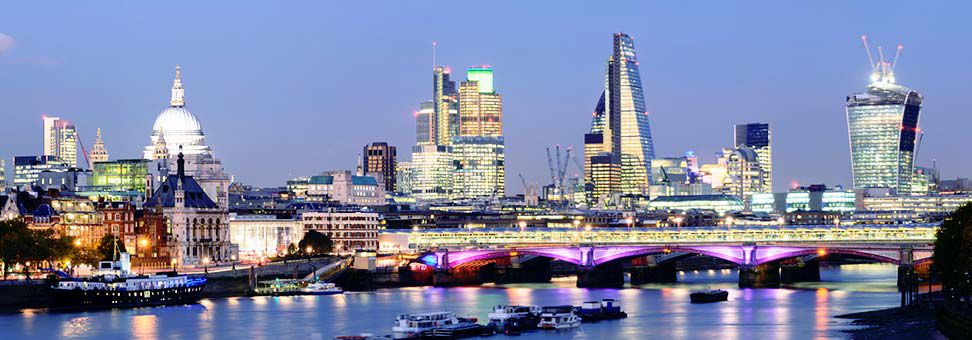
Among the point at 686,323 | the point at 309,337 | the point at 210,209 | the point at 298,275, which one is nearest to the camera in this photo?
the point at 309,337

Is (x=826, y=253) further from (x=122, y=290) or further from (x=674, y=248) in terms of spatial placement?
(x=122, y=290)

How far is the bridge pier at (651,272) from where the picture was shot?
16512cm

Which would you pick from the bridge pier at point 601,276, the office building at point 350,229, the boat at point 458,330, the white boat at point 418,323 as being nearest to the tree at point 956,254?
the boat at point 458,330

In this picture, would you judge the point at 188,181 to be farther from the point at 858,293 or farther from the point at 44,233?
the point at 858,293

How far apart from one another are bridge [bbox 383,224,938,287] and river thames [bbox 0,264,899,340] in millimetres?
3031

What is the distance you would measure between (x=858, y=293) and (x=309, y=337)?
167ft

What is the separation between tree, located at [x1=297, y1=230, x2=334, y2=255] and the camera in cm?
17412

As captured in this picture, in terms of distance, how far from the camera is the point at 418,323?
104m

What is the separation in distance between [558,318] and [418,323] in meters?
10.4

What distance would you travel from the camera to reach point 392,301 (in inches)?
5226

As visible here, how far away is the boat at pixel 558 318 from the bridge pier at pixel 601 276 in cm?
4205

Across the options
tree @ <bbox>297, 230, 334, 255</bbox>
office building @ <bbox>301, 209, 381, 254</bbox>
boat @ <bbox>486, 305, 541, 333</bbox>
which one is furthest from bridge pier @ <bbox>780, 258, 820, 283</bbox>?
boat @ <bbox>486, 305, 541, 333</bbox>

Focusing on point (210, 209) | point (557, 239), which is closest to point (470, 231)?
point (557, 239)

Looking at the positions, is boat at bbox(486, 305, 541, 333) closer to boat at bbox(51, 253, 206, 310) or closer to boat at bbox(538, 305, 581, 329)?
boat at bbox(538, 305, 581, 329)
